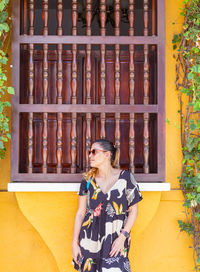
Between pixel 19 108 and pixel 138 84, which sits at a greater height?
pixel 138 84

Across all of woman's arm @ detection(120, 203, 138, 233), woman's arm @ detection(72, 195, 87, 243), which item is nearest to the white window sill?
woman's arm @ detection(72, 195, 87, 243)

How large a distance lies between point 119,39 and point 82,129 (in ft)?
2.58

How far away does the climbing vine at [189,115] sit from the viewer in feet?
9.48

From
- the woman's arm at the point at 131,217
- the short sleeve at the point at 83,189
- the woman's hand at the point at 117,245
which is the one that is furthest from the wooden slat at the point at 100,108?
the woman's hand at the point at 117,245

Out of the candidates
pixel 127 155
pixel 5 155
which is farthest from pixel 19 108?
pixel 127 155

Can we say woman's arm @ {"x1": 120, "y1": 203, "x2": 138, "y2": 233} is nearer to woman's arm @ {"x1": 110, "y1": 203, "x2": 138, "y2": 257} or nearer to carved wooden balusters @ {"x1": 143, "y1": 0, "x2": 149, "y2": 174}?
woman's arm @ {"x1": 110, "y1": 203, "x2": 138, "y2": 257}

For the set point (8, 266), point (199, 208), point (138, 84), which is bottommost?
point (8, 266)

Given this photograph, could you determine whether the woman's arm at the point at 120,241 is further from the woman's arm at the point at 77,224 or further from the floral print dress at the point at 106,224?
the woman's arm at the point at 77,224

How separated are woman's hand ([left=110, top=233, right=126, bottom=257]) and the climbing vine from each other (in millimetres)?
782

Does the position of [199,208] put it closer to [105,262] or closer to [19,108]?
[105,262]

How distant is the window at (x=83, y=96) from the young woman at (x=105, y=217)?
34 centimetres

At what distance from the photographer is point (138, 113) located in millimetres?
2910

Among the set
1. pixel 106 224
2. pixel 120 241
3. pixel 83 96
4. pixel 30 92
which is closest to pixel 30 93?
pixel 30 92

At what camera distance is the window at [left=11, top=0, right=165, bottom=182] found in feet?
9.29
